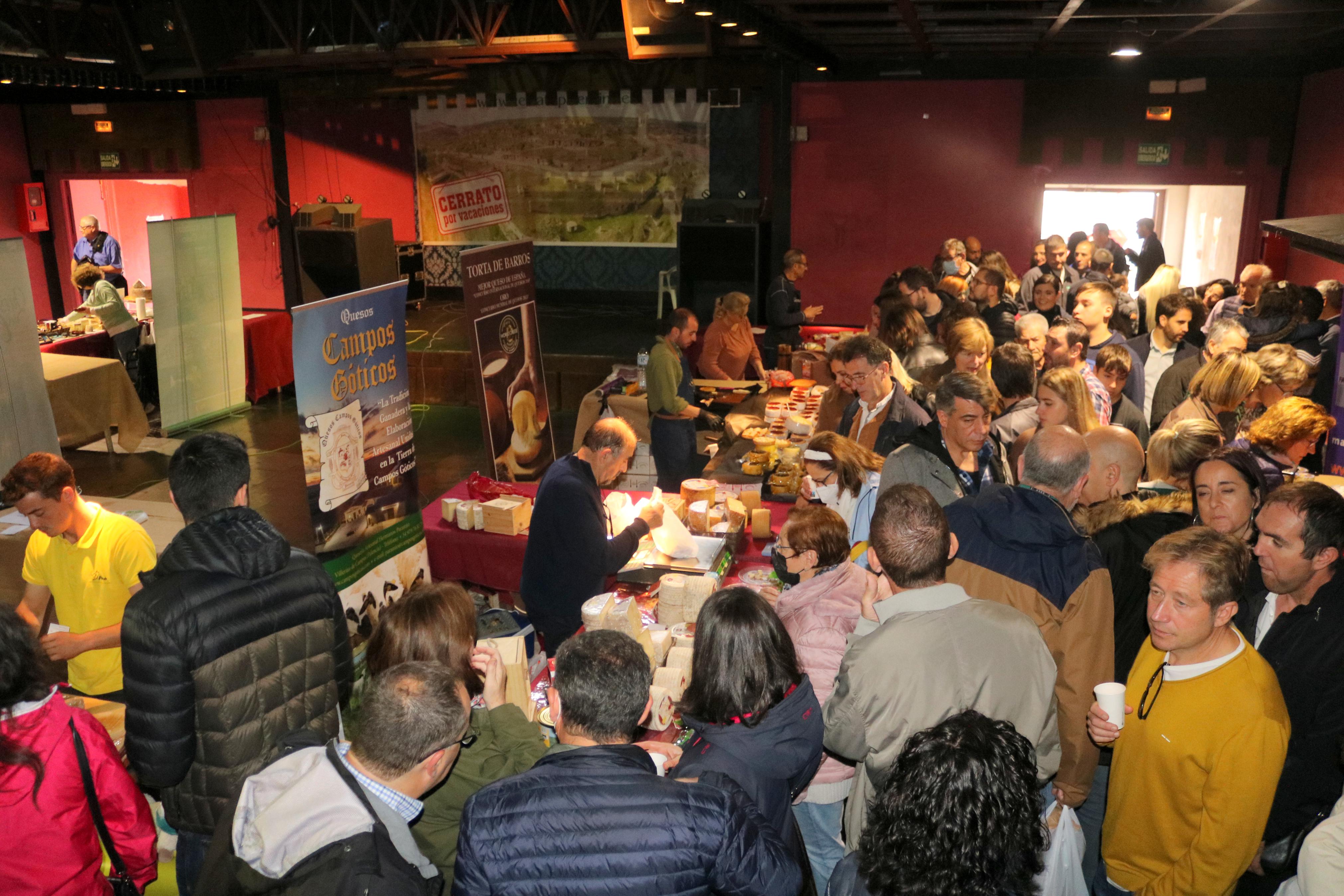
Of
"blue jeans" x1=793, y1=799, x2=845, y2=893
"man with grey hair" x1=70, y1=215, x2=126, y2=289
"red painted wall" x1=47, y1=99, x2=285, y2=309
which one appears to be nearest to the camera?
"blue jeans" x1=793, y1=799, x2=845, y2=893

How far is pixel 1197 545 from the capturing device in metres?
2.28

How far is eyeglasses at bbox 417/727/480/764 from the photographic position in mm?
1861

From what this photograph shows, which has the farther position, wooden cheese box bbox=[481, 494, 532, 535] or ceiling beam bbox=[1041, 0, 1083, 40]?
ceiling beam bbox=[1041, 0, 1083, 40]

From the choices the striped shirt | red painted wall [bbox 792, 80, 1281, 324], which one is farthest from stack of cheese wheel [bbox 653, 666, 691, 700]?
red painted wall [bbox 792, 80, 1281, 324]

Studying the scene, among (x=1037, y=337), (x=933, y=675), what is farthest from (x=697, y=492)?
(x=1037, y=337)

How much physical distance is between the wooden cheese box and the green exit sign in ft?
30.8

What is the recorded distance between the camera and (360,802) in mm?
1698

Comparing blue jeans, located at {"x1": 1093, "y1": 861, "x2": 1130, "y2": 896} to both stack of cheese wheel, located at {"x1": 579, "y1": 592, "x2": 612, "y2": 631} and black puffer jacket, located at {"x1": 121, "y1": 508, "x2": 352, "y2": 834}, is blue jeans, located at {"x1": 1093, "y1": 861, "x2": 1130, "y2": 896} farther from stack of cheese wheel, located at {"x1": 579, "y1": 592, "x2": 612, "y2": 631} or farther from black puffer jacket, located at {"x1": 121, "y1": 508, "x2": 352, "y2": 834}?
black puffer jacket, located at {"x1": 121, "y1": 508, "x2": 352, "y2": 834}

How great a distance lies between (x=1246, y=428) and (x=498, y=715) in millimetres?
3513

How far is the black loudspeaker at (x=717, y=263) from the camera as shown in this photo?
1094cm

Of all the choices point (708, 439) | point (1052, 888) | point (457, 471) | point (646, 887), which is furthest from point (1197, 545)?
point (457, 471)

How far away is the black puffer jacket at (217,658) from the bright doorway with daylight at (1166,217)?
430 inches

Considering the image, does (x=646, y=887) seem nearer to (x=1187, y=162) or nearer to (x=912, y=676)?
(x=912, y=676)

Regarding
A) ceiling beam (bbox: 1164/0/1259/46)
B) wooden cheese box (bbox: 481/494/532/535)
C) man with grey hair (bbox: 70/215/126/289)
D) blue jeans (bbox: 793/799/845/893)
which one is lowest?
blue jeans (bbox: 793/799/845/893)
